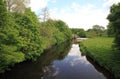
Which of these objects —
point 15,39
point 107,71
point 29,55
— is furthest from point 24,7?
point 107,71

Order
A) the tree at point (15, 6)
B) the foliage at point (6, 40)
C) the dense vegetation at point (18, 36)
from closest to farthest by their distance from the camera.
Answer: the foliage at point (6, 40), the dense vegetation at point (18, 36), the tree at point (15, 6)

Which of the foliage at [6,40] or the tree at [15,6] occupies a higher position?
the tree at [15,6]

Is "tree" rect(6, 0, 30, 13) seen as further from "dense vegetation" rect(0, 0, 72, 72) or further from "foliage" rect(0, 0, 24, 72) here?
"foliage" rect(0, 0, 24, 72)

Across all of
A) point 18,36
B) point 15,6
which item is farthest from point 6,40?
point 15,6

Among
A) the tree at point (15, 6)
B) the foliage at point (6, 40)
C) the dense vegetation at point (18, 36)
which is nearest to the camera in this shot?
the foliage at point (6, 40)

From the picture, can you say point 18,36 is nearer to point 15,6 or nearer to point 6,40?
point 6,40

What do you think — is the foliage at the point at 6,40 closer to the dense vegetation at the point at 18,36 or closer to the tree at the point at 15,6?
the dense vegetation at the point at 18,36

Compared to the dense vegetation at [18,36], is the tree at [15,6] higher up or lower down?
higher up

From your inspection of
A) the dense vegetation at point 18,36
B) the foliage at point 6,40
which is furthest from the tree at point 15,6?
the foliage at point 6,40

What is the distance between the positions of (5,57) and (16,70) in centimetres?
791

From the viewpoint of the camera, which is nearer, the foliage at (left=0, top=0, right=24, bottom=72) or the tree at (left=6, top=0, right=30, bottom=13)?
the foliage at (left=0, top=0, right=24, bottom=72)

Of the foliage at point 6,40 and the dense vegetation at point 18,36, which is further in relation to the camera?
the dense vegetation at point 18,36

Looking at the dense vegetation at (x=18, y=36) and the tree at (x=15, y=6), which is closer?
the dense vegetation at (x=18, y=36)

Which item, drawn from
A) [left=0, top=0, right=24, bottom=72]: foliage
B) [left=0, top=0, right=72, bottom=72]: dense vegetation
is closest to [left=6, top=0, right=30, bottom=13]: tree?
[left=0, top=0, right=72, bottom=72]: dense vegetation
